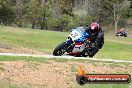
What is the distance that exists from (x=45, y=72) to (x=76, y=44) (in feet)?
19.9

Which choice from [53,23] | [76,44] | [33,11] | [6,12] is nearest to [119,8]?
[53,23]

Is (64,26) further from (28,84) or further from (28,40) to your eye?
(28,84)

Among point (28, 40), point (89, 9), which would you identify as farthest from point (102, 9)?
point (28, 40)

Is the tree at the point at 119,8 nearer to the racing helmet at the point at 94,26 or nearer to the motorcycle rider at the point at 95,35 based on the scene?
the motorcycle rider at the point at 95,35

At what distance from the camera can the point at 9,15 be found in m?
79.0

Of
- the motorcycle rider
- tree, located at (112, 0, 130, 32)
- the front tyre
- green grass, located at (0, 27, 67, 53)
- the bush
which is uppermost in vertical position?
the motorcycle rider

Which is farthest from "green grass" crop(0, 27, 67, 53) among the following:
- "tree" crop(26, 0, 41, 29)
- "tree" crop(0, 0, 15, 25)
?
"tree" crop(26, 0, 41, 29)

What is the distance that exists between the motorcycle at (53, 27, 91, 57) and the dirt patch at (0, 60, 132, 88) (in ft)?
10.9

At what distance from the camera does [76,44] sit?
59.4ft

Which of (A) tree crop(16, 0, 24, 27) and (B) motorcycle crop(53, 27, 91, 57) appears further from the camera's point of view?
(A) tree crop(16, 0, 24, 27)

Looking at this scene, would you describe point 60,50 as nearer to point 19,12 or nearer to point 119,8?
point 19,12

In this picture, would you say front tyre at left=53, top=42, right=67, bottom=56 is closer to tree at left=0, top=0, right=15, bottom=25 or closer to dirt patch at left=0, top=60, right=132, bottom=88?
dirt patch at left=0, top=60, right=132, bottom=88

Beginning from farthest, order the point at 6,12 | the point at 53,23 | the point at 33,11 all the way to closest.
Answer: the point at 33,11
the point at 6,12
the point at 53,23

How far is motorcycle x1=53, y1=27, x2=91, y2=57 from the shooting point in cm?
1802
